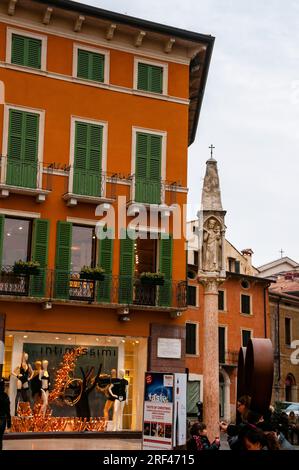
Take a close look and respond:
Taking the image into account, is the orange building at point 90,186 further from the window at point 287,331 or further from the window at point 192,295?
the window at point 287,331

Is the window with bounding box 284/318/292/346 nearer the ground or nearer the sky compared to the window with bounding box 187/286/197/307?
nearer the ground

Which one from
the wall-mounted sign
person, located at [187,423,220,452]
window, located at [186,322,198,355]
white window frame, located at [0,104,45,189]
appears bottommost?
person, located at [187,423,220,452]

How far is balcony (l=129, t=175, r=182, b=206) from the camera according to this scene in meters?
25.4

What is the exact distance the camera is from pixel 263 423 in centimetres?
1030

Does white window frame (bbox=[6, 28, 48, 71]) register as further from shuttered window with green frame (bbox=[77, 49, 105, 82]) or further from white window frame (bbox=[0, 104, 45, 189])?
white window frame (bbox=[0, 104, 45, 189])

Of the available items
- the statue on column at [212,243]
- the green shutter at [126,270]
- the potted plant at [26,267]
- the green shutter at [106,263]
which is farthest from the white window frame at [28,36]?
the statue on column at [212,243]

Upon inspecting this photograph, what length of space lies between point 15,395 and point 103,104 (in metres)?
10.6

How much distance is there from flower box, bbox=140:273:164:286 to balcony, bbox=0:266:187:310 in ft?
0.70

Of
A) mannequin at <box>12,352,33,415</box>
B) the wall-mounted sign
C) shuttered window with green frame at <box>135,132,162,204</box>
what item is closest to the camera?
mannequin at <box>12,352,33,415</box>

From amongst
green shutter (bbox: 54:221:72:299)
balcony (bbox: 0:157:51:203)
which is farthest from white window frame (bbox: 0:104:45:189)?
green shutter (bbox: 54:221:72:299)

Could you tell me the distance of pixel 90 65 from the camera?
25.9 metres

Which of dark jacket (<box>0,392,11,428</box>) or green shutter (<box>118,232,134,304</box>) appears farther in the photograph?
green shutter (<box>118,232,134,304</box>)

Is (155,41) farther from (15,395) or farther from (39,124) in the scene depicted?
(15,395)

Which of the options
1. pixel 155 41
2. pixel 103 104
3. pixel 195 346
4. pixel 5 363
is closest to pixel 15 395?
pixel 5 363
